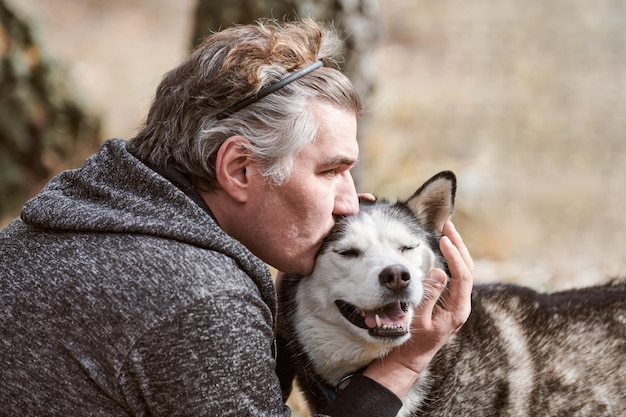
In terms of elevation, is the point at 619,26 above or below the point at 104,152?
below

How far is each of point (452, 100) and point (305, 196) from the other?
7.51 m

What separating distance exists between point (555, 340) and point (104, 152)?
1.81 meters

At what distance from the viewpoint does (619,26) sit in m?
10.5

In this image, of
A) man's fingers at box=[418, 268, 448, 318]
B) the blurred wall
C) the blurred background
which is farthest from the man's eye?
the blurred wall

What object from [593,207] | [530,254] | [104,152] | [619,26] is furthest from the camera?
[619,26]

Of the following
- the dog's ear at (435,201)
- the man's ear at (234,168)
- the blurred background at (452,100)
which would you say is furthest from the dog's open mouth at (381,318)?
the blurred background at (452,100)

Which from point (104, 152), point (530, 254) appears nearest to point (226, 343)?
point (104, 152)

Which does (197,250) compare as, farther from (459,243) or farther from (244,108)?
(459,243)

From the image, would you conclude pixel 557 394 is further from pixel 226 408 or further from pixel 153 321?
pixel 153 321

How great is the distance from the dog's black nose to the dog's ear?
1.57 ft

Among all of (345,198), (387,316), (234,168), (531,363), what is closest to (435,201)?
(345,198)

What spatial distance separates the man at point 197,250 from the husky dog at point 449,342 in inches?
5.8

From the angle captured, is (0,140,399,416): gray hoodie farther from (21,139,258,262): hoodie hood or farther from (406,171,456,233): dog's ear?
(406,171,456,233): dog's ear

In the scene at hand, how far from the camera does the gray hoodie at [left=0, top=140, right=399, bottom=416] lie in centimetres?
186
